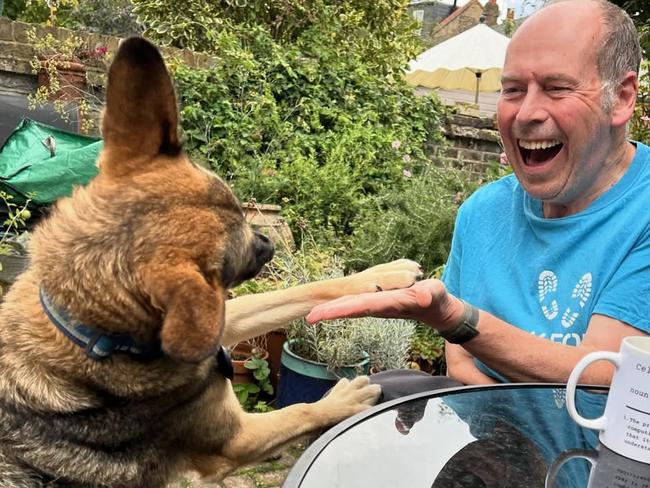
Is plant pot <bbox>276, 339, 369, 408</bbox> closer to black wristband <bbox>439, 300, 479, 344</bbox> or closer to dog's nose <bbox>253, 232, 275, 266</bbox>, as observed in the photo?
dog's nose <bbox>253, 232, 275, 266</bbox>

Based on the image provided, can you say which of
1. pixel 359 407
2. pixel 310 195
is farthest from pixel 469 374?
pixel 310 195

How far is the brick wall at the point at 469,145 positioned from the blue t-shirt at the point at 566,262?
666cm

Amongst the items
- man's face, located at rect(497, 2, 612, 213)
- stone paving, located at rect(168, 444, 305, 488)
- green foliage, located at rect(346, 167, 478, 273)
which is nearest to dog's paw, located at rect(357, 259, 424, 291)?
man's face, located at rect(497, 2, 612, 213)

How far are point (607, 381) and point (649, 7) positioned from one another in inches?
203

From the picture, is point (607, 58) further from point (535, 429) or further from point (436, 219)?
point (436, 219)

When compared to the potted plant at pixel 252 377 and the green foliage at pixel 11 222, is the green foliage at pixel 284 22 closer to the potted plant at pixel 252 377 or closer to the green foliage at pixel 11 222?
the green foliage at pixel 11 222

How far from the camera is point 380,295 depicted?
1744 mm

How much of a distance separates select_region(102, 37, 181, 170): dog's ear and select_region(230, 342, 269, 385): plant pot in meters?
2.25

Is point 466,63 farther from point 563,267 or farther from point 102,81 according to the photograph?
point 563,267

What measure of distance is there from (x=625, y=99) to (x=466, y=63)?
38.9 feet

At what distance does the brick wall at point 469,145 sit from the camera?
9.02m

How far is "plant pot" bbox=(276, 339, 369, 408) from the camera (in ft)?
11.8

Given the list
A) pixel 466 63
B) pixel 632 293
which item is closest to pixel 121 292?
pixel 632 293

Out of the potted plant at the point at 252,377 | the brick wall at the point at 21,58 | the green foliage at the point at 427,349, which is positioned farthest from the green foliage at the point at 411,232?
the brick wall at the point at 21,58
